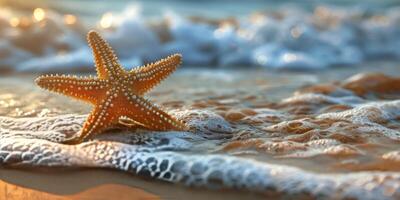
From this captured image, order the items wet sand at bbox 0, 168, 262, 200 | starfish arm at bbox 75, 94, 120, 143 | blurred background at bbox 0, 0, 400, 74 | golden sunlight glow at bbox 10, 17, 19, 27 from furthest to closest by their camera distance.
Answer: golden sunlight glow at bbox 10, 17, 19, 27
blurred background at bbox 0, 0, 400, 74
starfish arm at bbox 75, 94, 120, 143
wet sand at bbox 0, 168, 262, 200

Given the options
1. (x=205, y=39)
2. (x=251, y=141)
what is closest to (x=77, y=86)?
(x=251, y=141)

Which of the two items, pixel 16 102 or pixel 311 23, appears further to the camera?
pixel 311 23

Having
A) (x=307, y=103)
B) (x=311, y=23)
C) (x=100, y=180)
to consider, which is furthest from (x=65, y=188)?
(x=311, y=23)

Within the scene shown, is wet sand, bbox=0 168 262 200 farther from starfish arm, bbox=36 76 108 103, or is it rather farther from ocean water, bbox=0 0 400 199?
starfish arm, bbox=36 76 108 103

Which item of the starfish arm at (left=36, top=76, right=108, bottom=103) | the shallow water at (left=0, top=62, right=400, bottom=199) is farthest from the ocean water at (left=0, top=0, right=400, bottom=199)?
the starfish arm at (left=36, top=76, right=108, bottom=103)

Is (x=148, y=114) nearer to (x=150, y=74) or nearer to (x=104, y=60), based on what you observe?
(x=150, y=74)

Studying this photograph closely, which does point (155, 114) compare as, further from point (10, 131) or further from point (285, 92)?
point (285, 92)

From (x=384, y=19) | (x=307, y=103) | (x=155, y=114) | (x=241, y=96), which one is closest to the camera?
(x=155, y=114)

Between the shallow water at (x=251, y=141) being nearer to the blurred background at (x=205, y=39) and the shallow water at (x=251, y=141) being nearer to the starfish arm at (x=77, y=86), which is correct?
the starfish arm at (x=77, y=86)
